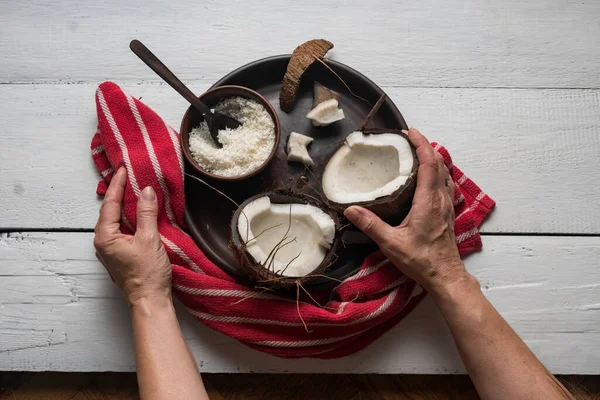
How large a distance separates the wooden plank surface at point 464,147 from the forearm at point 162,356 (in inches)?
10.8

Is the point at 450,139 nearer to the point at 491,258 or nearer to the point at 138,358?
the point at 491,258

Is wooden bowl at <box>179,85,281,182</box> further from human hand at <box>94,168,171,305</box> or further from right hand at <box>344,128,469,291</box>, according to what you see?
right hand at <box>344,128,469,291</box>

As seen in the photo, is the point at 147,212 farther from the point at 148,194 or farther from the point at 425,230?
the point at 425,230

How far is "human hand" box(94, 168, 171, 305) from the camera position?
3.41 feet

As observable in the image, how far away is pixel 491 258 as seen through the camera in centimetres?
119

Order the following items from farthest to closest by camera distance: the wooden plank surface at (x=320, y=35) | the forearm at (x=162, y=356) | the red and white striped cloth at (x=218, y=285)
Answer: the wooden plank surface at (x=320, y=35)
the red and white striped cloth at (x=218, y=285)
the forearm at (x=162, y=356)

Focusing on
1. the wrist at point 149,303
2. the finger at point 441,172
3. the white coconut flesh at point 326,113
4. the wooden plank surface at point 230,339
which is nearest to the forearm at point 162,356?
the wrist at point 149,303

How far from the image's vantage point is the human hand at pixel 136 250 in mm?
1039

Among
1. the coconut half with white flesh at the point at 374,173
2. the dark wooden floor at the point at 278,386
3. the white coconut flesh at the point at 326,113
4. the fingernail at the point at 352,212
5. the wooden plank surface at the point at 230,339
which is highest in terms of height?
the white coconut flesh at the point at 326,113

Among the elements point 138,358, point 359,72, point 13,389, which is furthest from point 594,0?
point 13,389

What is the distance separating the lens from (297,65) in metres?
1.13

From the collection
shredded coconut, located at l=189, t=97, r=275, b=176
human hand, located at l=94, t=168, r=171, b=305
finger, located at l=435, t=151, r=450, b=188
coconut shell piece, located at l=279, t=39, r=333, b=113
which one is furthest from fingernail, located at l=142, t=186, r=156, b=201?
finger, located at l=435, t=151, r=450, b=188

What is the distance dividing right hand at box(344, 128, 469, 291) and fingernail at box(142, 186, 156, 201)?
39cm

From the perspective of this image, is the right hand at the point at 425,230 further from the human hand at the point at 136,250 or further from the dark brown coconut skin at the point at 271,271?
the human hand at the point at 136,250
